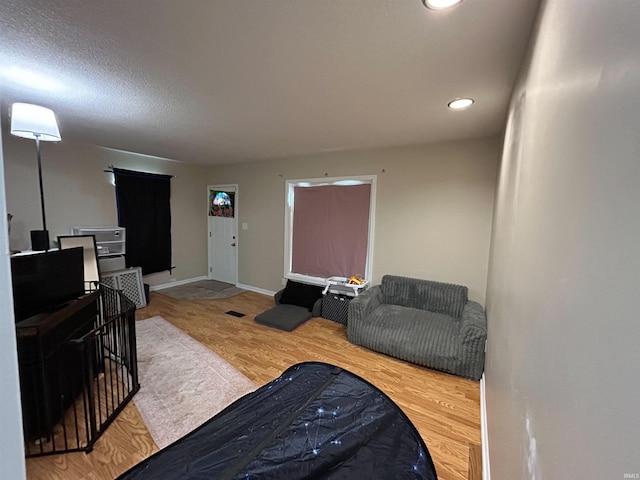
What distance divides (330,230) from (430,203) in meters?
1.54

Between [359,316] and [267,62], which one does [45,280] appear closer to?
[267,62]

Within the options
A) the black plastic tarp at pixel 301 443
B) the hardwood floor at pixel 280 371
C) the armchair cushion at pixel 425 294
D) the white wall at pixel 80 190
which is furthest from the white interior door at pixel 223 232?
the black plastic tarp at pixel 301 443

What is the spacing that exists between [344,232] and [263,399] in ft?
10.6

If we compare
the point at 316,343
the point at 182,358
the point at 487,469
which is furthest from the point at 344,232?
the point at 487,469

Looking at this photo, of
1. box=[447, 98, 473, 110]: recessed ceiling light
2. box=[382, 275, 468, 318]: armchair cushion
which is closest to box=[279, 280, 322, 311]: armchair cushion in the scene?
box=[382, 275, 468, 318]: armchair cushion

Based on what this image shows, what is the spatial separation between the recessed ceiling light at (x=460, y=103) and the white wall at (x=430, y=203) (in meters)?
1.09

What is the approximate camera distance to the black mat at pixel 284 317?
3.60 meters

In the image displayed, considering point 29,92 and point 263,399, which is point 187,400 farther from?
point 29,92

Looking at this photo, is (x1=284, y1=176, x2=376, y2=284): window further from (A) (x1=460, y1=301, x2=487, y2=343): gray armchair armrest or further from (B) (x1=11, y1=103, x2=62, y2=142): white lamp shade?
(B) (x1=11, y1=103, x2=62, y2=142): white lamp shade

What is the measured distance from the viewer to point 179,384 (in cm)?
240

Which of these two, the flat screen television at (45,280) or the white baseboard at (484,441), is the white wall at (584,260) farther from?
the flat screen television at (45,280)

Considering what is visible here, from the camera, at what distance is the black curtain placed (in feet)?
14.7

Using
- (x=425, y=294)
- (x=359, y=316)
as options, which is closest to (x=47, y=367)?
(x=359, y=316)

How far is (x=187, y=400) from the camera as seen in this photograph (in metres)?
2.20
